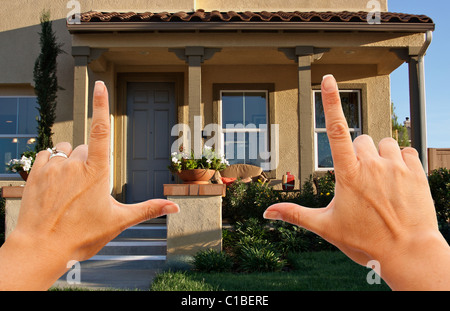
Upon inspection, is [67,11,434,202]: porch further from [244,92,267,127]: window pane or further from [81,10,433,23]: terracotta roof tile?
[244,92,267,127]: window pane

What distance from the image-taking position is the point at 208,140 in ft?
30.6

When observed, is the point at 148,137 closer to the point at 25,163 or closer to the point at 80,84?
the point at 80,84

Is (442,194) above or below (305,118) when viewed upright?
below

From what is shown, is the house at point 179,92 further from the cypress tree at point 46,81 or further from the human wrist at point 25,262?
the human wrist at point 25,262

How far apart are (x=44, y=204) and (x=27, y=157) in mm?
7528

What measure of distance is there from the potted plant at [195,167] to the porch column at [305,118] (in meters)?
1.66

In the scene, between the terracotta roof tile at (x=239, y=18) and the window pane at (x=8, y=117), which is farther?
the window pane at (x=8, y=117)

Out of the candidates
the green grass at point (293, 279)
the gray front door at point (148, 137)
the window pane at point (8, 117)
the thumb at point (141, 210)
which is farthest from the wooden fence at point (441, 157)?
the thumb at point (141, 210)

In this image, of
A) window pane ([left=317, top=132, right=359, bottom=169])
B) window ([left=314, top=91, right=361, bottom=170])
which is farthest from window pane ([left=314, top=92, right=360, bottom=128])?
window pane ([left=317, top=132, right=359, bottom=169])

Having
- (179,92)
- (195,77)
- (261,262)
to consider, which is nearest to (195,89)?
(195,77)

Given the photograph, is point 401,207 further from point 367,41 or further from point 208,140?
point 208,140

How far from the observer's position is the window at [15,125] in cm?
927

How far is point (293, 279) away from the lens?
191 inches

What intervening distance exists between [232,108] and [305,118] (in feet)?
7.82
